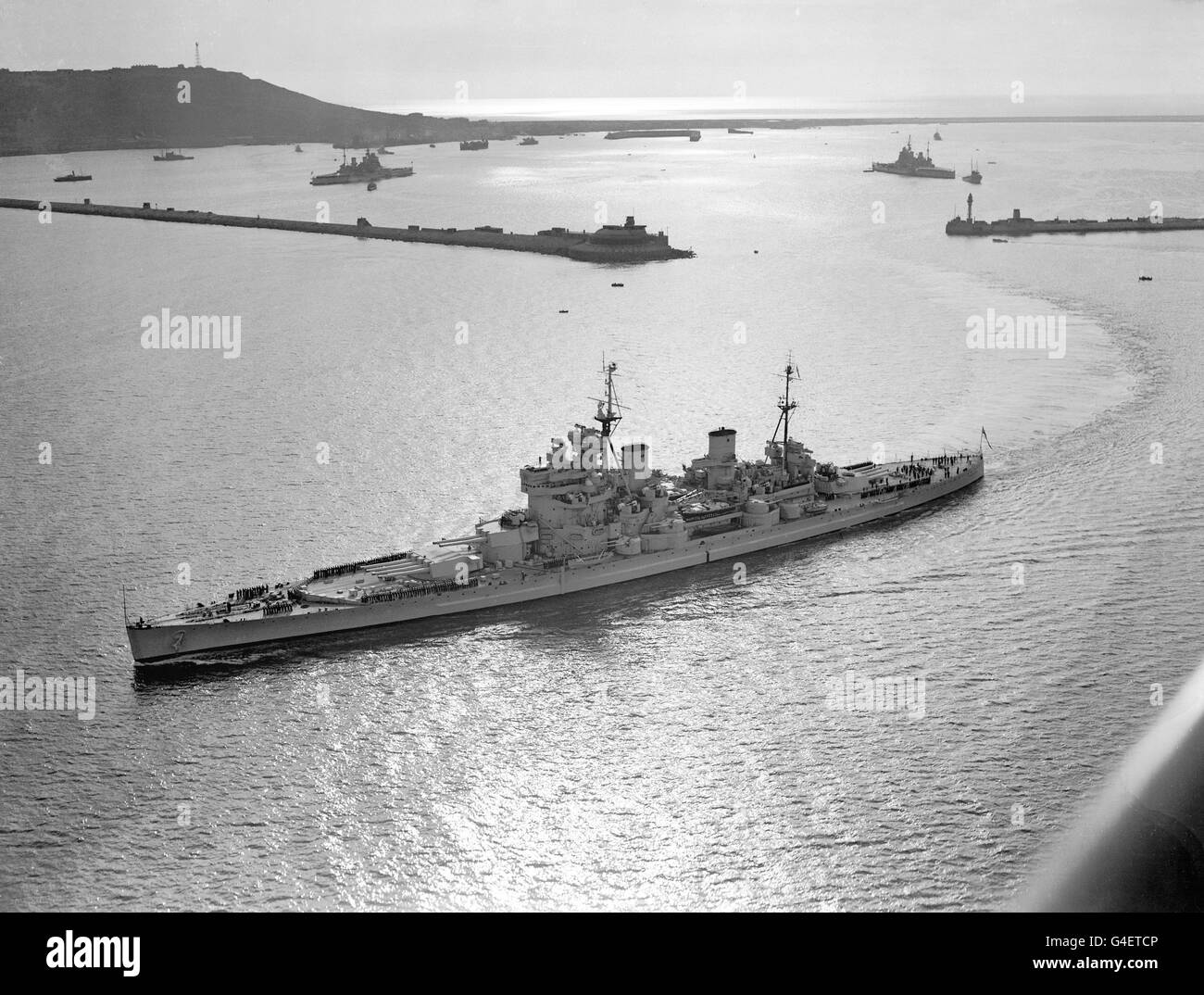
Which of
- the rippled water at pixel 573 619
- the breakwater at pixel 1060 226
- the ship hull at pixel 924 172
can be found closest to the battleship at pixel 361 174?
the ship hull at pixel 924 172

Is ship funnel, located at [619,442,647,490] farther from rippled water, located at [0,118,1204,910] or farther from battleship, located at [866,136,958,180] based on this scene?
battleship, located at [866,136,958,180]

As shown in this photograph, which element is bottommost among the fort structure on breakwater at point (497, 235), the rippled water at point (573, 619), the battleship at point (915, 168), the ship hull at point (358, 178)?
the rippled water at point (573, 619)

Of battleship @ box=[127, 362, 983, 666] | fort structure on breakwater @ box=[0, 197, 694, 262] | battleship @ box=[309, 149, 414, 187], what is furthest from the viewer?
battleship @ box=[309, 149, 414, 187]

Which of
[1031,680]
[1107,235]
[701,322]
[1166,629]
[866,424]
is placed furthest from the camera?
[1107,235]

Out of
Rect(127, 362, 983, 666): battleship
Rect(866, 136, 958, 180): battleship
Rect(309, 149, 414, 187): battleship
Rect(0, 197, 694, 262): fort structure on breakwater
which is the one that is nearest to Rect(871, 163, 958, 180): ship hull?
Rect(866, 136, 958, 180): battleship

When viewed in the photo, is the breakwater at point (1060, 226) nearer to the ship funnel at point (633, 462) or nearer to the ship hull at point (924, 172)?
the ship hull at point (924, 172)

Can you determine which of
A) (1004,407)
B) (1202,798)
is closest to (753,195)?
(1004,407)

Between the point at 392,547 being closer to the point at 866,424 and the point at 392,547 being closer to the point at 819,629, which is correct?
the point at 819,629
